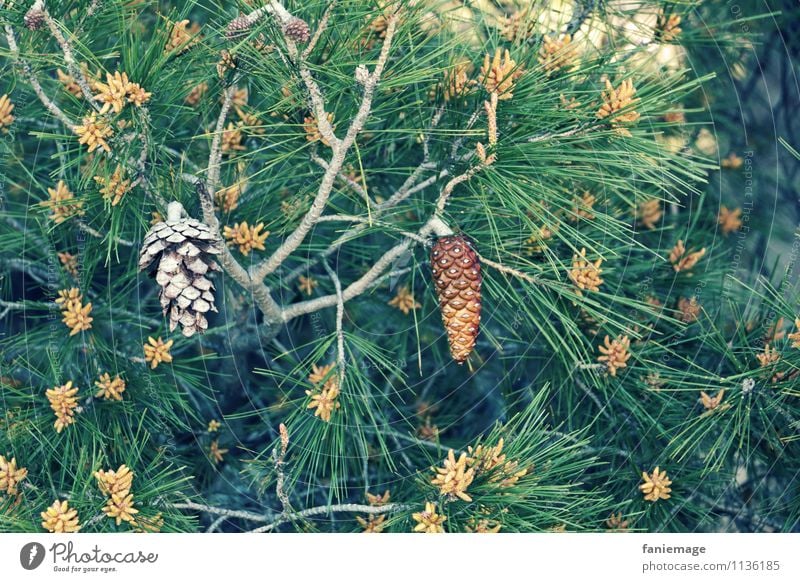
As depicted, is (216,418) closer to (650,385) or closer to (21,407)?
(21,407)

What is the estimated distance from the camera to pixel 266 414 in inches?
27.0

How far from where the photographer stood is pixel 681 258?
0.67 m

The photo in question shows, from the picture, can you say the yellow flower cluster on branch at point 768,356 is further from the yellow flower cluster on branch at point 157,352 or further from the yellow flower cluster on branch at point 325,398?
the yellow flower cluster on branch at point 157,352

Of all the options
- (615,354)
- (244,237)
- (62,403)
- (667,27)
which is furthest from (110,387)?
(667,27)

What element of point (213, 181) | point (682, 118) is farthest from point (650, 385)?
point (213, 181)

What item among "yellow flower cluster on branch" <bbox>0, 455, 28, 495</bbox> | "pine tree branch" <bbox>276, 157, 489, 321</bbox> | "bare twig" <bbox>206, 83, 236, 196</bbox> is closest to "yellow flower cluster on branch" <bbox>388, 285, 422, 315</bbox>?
"pine tree branch" <bbox>276, 157, 489, 321</bbox>

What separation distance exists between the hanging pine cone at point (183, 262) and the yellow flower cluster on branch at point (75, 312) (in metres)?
0.11

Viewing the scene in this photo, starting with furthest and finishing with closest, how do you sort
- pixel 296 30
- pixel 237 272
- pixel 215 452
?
pixel 215 452, pixel 237 272, pixel 296 30

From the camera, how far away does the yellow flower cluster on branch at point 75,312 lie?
0.60 metres

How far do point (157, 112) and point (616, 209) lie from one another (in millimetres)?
338

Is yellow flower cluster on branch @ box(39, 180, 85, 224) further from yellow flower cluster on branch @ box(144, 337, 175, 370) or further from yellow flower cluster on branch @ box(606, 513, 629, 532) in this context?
yellow flower cluster on branch @ box(606, 513, 629, 532)
